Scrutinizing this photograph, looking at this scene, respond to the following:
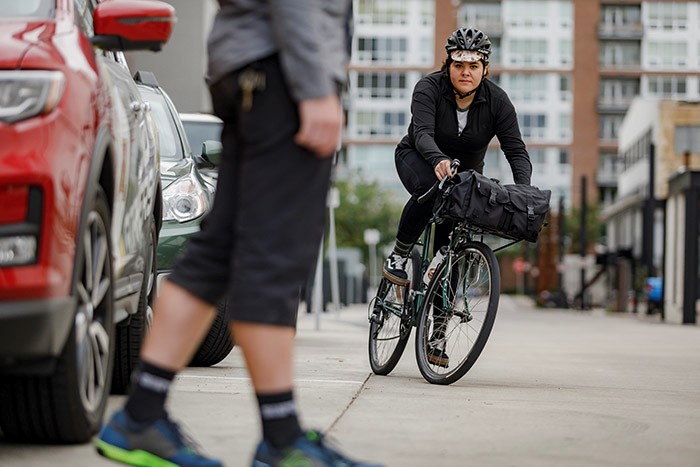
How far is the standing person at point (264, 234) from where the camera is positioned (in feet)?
12.1

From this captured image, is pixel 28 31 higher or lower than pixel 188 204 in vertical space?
higher

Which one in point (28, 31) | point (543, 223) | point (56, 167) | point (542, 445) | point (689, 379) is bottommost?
point (689, 379)

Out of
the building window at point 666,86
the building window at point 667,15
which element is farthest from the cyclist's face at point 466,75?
the building window at point 667,15

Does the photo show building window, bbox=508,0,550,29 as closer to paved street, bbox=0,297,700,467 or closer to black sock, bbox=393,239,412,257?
paved street, bbox=0,297,700,467

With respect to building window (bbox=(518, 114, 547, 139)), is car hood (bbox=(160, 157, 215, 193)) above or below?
above

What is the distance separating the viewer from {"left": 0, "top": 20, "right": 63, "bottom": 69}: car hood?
13.8 ft

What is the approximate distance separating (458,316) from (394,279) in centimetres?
77

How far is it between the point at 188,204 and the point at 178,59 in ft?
107

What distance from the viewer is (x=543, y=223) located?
7539mm

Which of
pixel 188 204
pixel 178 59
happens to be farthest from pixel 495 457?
pixel 178 59

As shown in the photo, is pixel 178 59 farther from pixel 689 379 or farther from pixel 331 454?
pixel 331 454

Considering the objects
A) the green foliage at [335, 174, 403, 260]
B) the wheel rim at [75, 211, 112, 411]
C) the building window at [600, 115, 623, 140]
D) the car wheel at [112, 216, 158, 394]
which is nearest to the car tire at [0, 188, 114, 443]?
the wheel rim at [75, 211, 112, 411]

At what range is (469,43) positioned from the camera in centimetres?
795

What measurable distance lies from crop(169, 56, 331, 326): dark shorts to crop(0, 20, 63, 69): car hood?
26.6 inches
